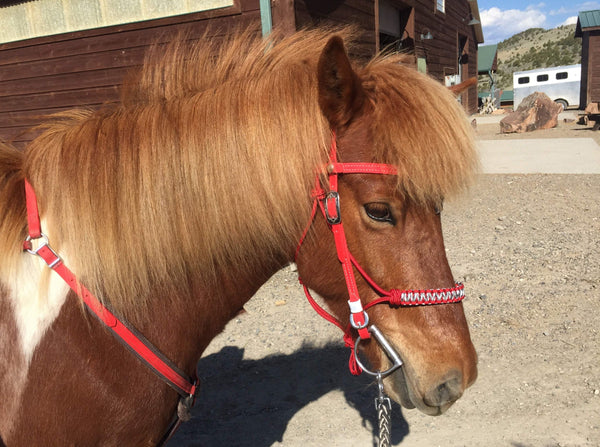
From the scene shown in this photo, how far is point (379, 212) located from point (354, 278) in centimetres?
21

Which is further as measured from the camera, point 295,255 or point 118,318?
point 295,255

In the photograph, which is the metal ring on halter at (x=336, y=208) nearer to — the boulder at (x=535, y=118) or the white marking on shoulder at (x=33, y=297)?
the white marking on shoulder at (x=33, y=297)

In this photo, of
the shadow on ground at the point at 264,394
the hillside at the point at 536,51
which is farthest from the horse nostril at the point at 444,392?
the hillside at the point at 536,51

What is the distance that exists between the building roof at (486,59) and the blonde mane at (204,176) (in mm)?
35222

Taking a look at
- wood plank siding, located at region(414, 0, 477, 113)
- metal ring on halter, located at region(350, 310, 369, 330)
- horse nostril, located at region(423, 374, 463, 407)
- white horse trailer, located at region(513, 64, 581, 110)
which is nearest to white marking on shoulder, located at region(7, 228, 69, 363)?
metal ring on halter, located at region(350, 310, 369, 330)

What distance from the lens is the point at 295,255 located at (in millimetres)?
1429

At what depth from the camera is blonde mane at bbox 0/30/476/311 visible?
127 centimetres

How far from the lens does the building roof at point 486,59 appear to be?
1303 inches

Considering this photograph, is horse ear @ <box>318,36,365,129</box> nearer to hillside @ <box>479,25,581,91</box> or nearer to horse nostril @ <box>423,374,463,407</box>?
horse nostril @ <box>423,374,463,407</box>

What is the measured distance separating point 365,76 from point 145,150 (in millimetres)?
691

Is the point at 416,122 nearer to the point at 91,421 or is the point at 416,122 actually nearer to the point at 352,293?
the point at 352,293

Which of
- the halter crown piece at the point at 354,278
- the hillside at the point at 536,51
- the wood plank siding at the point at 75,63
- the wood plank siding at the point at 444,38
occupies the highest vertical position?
the hillside at the point at 536,51

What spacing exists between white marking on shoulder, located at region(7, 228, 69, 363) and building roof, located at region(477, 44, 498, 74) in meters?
35.7

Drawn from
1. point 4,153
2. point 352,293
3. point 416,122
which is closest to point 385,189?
point 416,122
